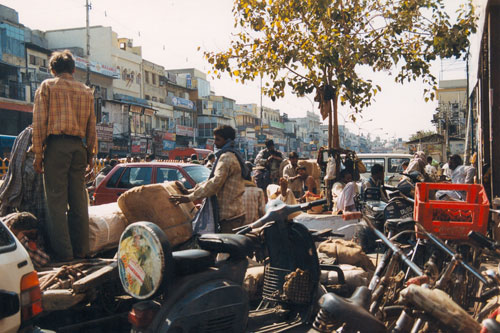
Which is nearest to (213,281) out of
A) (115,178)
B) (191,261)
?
(191,261)

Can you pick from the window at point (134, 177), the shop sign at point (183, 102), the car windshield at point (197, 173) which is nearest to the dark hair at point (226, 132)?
the car windshield at point (197, 173)

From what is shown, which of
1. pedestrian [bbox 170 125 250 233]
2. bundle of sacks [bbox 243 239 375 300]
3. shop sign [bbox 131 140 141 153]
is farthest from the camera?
shop sign [bbox 131 140 141 153]

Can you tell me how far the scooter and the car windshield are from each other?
203 inches

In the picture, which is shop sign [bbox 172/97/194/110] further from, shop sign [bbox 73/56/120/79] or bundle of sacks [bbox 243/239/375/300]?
bundle of sacks [bbox 243/239/375/300]

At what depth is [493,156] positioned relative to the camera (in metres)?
7.66

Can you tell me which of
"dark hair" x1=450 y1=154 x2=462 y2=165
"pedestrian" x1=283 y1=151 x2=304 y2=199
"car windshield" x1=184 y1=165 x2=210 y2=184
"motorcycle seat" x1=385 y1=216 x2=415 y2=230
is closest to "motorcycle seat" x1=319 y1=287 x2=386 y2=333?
"motorcycle seat" x1=385 y1=216 x2=415 y2=230

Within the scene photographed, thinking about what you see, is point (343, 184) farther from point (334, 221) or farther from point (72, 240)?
point (72, 240)

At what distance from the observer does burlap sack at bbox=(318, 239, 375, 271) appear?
5.38 metres

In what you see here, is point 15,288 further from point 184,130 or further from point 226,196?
point 184,130

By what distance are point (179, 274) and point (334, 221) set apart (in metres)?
4.93

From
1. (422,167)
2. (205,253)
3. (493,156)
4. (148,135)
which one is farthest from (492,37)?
(148,135)

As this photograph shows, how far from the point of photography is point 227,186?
4.83 metres

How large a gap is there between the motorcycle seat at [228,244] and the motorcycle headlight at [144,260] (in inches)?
18.6

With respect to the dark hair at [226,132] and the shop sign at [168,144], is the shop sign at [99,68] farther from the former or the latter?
the dark hair at [226,132]
